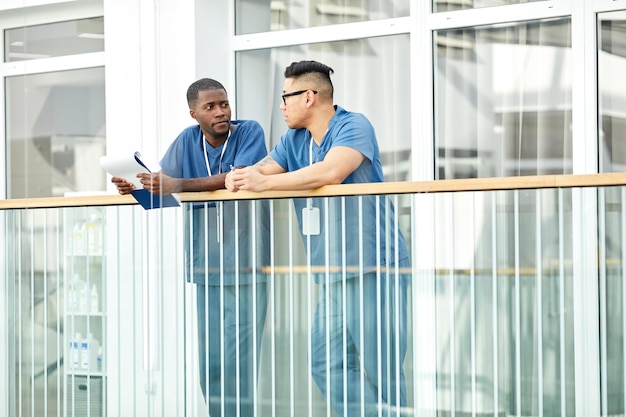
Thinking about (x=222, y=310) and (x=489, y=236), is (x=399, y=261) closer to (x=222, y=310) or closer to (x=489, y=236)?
(x=489, y=236)

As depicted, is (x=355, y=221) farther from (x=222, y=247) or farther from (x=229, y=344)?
(x=229, y=344)

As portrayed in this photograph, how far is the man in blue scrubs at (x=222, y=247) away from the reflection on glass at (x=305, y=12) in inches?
44.0

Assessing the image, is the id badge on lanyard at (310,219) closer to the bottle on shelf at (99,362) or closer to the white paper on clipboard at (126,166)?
the white paper on clipboard at (126,166)

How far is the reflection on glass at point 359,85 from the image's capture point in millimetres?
4680

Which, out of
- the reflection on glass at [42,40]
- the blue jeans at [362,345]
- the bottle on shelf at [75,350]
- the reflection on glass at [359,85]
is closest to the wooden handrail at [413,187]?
the blue jeans at [362,345]

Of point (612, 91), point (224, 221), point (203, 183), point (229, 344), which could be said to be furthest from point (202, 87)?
point (612, 91)

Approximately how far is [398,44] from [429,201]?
1516mm

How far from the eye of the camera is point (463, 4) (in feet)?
14.9

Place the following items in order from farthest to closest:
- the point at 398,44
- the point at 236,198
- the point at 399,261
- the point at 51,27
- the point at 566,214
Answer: the point at 398,44 < the point at 51,27 < the point at 236,198 < the point at 399,261 < the point at 566,214

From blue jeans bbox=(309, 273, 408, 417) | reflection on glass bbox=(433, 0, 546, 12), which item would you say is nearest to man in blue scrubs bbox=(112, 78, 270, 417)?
blue jeans bbox=(309, 273, 408, 417)

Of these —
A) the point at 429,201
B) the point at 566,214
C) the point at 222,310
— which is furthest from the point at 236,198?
the point at 566,214

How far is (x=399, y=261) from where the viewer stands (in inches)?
134

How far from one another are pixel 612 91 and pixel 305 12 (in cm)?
154

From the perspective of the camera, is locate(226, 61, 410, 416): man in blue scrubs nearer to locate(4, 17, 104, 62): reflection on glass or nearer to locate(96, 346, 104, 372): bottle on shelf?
locate(96, 346, 104, 372): bottle on shelf
